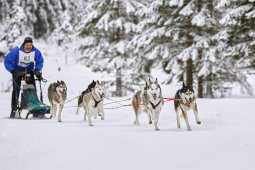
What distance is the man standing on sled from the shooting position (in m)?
11.4

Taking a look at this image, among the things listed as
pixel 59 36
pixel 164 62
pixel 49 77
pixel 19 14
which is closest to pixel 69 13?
pixel 59 36

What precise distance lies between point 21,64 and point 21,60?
13cm

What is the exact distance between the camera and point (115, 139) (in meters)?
7.20

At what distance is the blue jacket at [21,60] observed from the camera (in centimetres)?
1136

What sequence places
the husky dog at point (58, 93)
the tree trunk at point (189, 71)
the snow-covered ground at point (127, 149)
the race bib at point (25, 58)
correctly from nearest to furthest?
the snow-covered ground at point (127, 149)
the husky dog at point (58, 93)
the race bib at point (25, 58)
the tree trunk at point (189, 71)

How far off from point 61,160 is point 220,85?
15189mm

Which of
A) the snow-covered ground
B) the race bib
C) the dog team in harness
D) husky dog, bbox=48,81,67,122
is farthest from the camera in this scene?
the race bib

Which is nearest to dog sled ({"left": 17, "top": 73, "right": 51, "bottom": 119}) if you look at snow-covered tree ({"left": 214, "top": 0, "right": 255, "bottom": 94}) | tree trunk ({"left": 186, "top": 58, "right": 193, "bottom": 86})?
snow-covered tree ({"left": 214, "top": 0, "right": 255, "bottom": 94})

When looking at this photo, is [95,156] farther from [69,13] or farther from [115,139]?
[69,13]

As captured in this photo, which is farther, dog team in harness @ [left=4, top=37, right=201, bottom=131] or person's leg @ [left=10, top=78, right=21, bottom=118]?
person's leg @ [left=10, top=78, right=21, bottom=118]

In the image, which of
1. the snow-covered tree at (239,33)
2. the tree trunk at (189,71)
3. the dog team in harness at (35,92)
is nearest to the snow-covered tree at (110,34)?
the tree trunk at (189,71)

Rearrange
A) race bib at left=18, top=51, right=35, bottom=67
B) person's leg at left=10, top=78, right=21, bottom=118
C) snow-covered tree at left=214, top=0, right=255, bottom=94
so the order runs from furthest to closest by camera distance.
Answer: snow-covered tree at left=214, top=0, right=255, bottom=94 < race bib at left=18, top=51, right=35, bottom=67 < person's leg at left=10, top=78, right=21, bottom=118

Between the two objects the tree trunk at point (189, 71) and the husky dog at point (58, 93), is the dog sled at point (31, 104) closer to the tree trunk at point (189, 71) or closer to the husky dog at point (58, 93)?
the husky dog at point (58, 93)

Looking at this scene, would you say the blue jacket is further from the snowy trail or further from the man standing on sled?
the snowy trail
